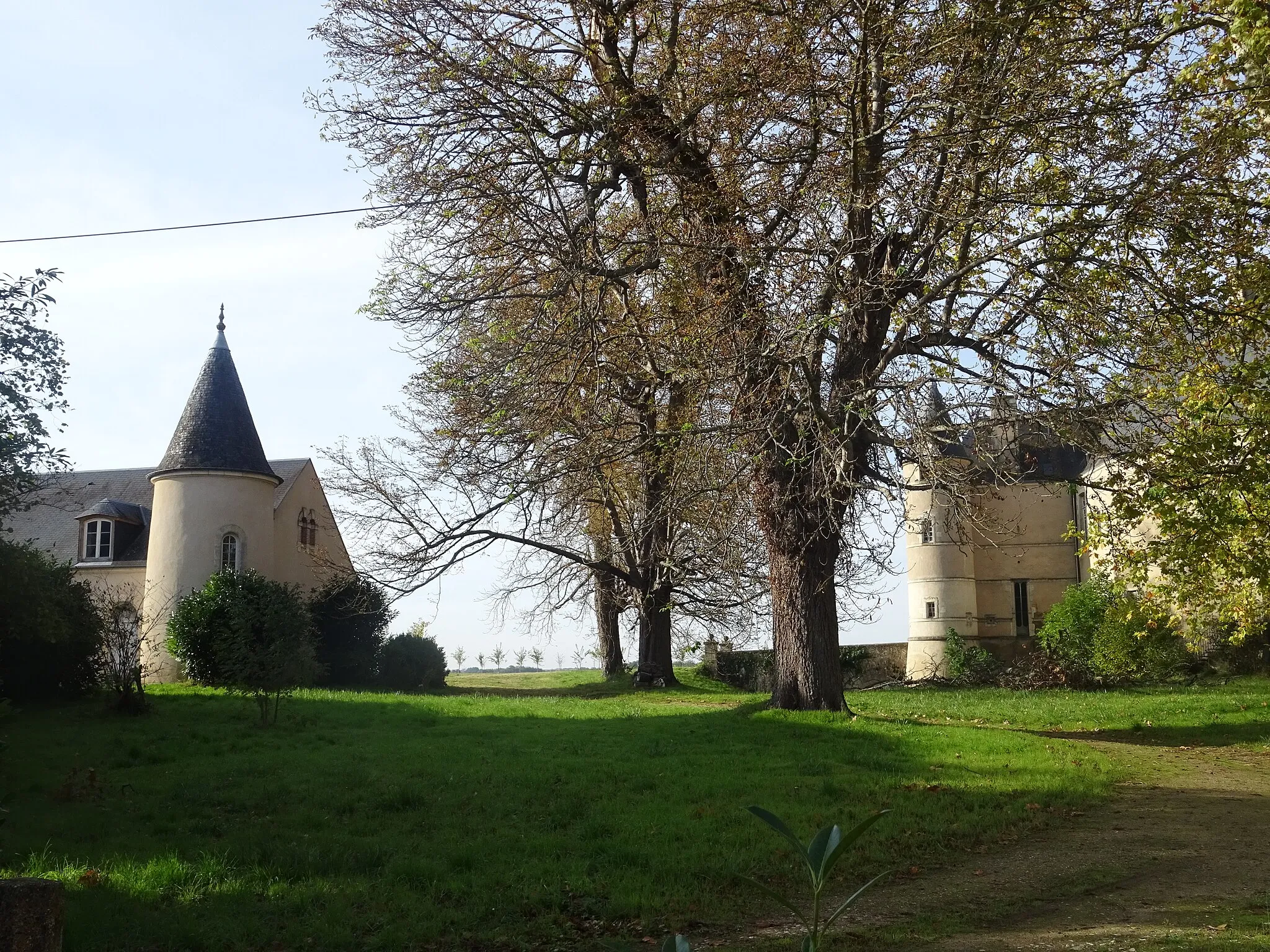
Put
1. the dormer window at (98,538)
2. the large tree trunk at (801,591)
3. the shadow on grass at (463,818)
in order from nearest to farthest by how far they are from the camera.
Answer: the shadow on grass at (463,818) < the large tree trunk at (801,591) < the dormer window at (98,538)

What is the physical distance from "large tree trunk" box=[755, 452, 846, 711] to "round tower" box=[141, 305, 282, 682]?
1852 centimetres

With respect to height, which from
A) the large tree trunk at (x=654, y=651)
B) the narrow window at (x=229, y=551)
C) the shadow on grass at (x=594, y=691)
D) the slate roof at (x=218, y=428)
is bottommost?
the shadow on grass at (x=594, y=691)

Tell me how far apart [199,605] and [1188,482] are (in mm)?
22699

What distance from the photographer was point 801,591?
15266 mm

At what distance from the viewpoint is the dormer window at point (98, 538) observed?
109 feet

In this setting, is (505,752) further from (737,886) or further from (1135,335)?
(1135,335)

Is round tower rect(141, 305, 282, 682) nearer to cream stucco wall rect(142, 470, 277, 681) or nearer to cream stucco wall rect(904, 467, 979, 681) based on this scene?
cream stucco wall rect(142, 470, 277, 681)

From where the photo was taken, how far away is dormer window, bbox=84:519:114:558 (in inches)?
1312

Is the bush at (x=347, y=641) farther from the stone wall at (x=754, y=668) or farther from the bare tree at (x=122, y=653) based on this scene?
the stone wall at (x=754, y=668)

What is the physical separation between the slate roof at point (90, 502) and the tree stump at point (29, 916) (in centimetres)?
2929

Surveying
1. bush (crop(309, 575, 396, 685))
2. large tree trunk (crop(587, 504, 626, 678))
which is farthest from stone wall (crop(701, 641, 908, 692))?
bush (crop(309, 575, 396, 685))

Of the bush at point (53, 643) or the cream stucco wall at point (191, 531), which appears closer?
the bush at point (53, 643)

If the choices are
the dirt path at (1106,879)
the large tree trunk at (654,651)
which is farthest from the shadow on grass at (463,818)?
the large tree trunk at (654,651)

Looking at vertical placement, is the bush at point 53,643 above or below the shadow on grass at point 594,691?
above
